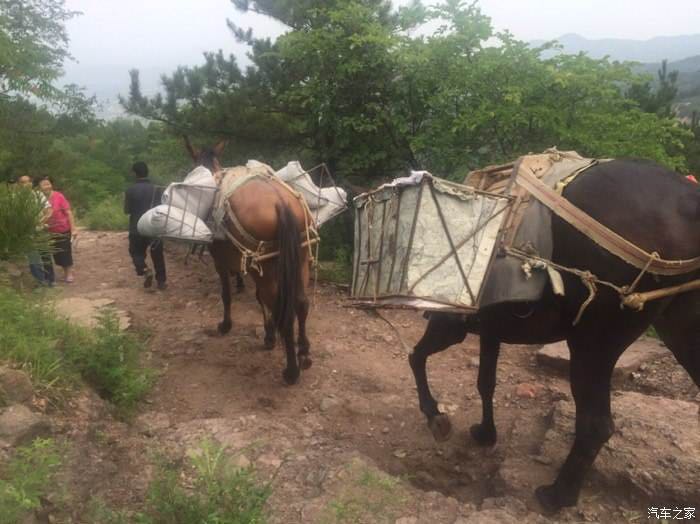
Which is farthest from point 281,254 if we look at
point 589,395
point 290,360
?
point 589,395

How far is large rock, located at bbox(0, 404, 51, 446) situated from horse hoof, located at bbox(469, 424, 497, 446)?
2.53 metres

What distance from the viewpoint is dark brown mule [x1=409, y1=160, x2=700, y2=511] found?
249 cm

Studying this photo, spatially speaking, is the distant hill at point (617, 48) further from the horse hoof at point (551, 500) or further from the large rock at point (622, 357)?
the horse hoof at point (551, 500)

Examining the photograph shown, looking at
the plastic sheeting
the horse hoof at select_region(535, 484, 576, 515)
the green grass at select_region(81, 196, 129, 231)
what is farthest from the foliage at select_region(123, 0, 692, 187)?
the green grass at select_region(81, 196, 129, 231)

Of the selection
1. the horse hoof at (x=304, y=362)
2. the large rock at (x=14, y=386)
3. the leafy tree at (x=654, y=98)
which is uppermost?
the leafy tree at (x=654, y=98)

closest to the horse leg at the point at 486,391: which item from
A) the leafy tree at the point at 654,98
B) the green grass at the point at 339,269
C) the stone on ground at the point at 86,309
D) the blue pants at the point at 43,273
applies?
the stone on ground at the point at 86,309

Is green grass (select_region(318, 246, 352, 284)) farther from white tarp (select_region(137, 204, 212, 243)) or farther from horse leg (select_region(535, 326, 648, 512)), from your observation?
horse leg (select_region(535, 326, 648, 512))

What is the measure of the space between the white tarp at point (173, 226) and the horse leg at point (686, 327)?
10.7 feet

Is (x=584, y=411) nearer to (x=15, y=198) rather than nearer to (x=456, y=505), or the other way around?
(x=456, y=505)

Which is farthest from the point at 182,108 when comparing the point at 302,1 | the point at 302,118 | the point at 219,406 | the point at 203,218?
the point at 219,406

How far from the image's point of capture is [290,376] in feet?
14.6

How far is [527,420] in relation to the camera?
3.88m

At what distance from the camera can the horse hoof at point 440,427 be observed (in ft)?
12.0

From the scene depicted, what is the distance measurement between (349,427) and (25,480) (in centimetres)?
224
